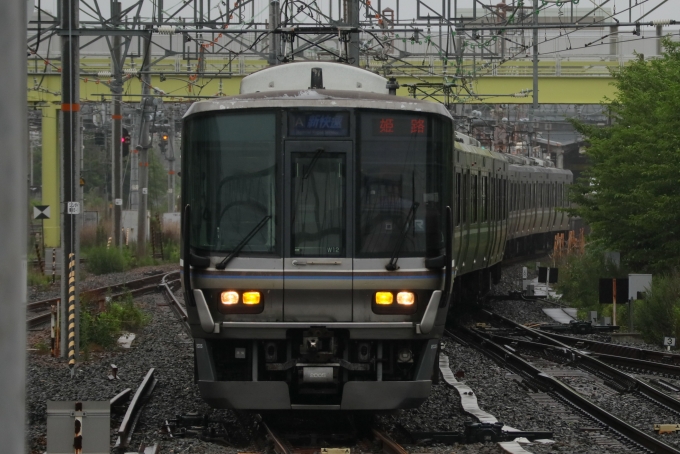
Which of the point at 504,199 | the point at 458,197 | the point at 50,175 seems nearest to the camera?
the point at 458,197

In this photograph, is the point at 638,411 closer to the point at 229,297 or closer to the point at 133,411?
the point at 229,297

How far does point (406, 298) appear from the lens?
28.4 feet

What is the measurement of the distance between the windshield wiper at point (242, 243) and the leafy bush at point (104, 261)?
23862mm

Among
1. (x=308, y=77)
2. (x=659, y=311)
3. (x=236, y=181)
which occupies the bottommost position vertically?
(x=659, y=311)

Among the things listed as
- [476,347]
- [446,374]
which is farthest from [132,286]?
[446,374]

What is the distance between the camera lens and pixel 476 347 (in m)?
15.8

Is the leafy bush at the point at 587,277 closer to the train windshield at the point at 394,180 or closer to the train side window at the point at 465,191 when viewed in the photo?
the train side window at the point at 465,191

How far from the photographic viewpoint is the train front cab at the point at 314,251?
855cm

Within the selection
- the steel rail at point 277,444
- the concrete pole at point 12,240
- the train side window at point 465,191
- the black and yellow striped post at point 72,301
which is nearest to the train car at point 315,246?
the steel rail at point 277,444

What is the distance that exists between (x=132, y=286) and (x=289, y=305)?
19195 mm

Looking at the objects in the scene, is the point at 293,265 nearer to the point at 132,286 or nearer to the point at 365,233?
the point at 365,233

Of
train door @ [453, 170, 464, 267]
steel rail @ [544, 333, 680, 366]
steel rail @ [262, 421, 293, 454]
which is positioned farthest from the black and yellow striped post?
steel rail @ [544, 333, 680, 366]

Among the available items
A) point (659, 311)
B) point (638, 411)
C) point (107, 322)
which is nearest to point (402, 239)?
point (638, 411)

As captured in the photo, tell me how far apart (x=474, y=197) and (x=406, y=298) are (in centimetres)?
910
